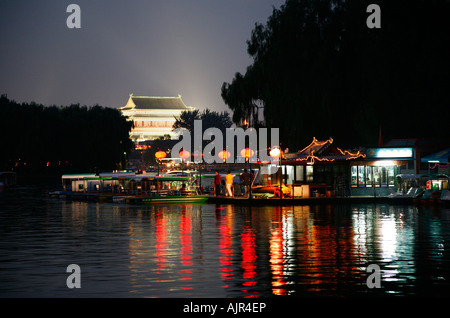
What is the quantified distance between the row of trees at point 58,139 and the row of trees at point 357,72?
2144 inches

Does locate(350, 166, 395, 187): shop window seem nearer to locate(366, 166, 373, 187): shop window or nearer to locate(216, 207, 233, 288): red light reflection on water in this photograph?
locate(366, 166, 373, 187): shop window

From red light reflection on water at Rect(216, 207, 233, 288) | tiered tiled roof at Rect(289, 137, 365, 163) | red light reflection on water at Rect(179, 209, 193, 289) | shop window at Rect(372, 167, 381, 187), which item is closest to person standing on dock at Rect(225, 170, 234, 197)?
tiered tiled roof at Rect(289, 137, 365, 163)

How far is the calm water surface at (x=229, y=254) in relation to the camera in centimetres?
1418

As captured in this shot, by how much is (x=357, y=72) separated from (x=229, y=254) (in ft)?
106

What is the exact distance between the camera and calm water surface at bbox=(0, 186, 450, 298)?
14.2 metres

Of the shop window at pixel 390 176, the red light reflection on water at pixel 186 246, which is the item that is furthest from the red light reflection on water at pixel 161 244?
the shop window at pixel 390 176

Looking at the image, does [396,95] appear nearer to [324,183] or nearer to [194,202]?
[324,183]

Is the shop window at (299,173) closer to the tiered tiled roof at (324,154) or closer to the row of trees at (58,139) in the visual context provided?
the tiered tiled roof at (324,154)

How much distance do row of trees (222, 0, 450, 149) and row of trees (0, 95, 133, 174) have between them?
179 ft

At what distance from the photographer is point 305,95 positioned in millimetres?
49906

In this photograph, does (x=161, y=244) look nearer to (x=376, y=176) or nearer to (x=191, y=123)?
(x=376, y=176)

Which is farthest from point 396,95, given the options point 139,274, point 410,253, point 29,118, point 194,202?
point 29,118

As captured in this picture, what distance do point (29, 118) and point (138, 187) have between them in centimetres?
5324

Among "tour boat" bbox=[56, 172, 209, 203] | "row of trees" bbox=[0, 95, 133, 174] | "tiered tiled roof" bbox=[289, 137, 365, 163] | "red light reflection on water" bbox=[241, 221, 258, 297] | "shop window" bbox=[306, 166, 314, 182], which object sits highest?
"row of trees" bbox=[0, 95, 133, 174]
